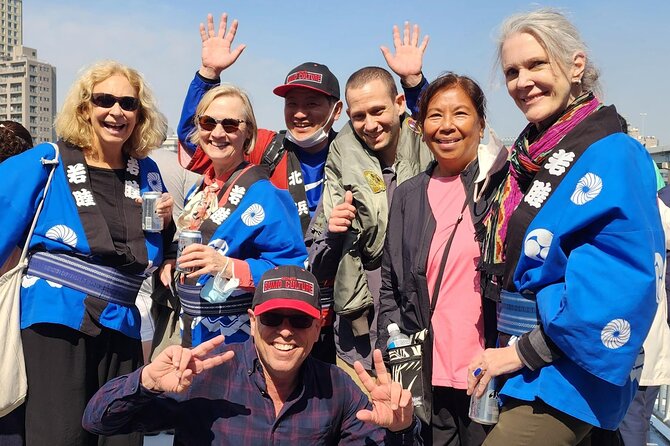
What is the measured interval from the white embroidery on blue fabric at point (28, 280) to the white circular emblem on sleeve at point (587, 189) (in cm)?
241

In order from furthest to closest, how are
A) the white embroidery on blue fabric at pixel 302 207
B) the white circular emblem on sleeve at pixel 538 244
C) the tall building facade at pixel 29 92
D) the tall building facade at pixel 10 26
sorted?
the tall building facade at pixel 10 26
the tall building facade at pixel 29 92
the white embroidery on blue fabric at pixel 302 207
the white circular emblem on sleeve at pixel 538 244

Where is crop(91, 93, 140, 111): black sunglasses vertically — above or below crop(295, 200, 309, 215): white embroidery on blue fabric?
above

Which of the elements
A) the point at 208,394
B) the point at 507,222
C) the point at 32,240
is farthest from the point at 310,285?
the point at 32,240

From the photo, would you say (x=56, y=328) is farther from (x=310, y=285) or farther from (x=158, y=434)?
(x=158, y=434)

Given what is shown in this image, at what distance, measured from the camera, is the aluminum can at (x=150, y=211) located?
10.5 ft

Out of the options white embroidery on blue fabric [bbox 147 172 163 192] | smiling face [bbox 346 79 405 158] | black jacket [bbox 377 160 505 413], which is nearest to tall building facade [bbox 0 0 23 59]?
white embroidery on blue fabric [bbox 147 172 163 192]

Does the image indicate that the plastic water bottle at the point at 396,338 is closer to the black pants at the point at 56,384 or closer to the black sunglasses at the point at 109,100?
the black pants at the point at 56,384

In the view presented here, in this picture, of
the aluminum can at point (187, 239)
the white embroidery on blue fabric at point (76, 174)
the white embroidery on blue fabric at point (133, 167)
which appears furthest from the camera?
the white embroidery on blue fabric at point (133, 167)

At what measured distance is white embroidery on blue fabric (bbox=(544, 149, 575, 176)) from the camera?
2135mm

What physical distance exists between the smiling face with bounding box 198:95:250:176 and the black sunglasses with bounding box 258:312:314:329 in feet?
4.17

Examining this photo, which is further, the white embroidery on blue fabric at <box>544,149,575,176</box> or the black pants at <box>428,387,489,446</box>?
the black pants at <box>428,387,489,446</box>

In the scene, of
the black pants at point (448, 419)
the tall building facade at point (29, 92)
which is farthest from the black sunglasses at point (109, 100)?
the tall building facade at point (29, 92)

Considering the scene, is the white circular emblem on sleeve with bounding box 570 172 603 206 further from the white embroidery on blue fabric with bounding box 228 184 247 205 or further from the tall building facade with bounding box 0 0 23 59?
the tall building facade with bounding box 0 0 23 59

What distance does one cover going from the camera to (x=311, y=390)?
7.95ft
